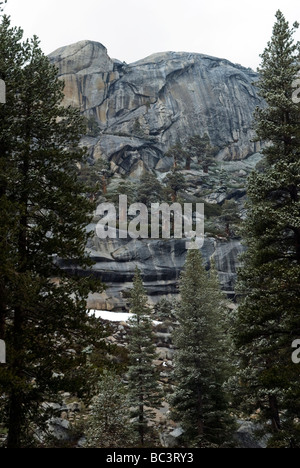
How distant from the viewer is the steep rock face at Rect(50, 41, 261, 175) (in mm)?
99000

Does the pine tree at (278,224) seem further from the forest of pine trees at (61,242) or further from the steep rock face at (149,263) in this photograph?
the steep rock face at (149,263)

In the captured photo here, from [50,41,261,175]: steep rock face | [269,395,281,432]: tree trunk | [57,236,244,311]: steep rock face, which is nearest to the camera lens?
[269,395,281,432]: tree trunk

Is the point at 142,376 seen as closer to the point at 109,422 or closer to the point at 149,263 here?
the point at 109,422

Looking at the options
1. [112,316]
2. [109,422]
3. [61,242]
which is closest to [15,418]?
[61,242]

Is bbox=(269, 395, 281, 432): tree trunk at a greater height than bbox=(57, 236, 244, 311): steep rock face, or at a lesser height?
lesser

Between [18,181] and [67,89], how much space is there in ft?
325

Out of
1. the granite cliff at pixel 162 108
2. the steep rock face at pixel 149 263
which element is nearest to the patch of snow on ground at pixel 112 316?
the steep rock face at pixel 149 263

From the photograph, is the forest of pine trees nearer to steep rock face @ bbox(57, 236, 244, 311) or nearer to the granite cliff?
steep rock face @ bbox(57, 236, 244, 311)

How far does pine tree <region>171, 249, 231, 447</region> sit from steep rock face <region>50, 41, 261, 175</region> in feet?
248

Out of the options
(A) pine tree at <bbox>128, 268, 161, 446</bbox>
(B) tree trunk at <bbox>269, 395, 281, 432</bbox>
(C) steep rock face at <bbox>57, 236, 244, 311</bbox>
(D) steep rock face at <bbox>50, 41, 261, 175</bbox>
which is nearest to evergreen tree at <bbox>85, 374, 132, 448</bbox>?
(A) pine tree at <bbox>128, 268, 161, 446</bbox>

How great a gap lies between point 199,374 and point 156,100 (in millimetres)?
98269

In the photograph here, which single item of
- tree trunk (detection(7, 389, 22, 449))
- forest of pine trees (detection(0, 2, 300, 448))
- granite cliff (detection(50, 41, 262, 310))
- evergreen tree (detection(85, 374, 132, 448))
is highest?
granite cliff (detection(50, 41, 262, 310))

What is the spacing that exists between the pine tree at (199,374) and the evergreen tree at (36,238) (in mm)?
10132

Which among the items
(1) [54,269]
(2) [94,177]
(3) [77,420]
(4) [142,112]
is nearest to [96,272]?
(2) [94,177]
